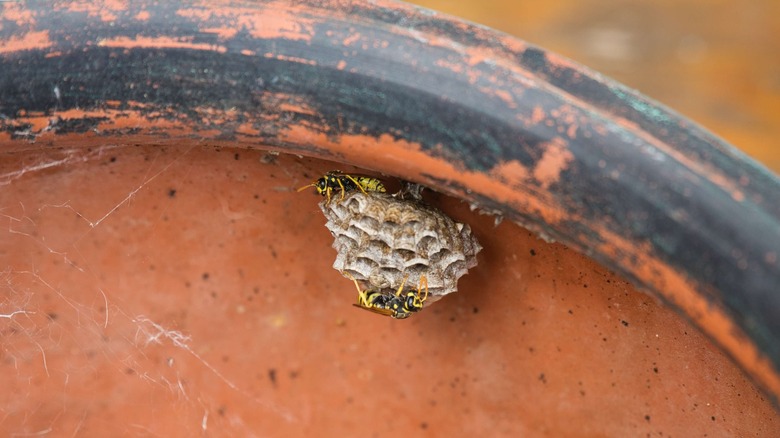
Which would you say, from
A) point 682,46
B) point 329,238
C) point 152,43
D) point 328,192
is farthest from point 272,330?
point 682,46

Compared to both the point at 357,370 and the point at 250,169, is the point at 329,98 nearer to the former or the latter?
the point at 250,169

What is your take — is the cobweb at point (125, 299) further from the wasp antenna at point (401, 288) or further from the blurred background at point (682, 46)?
the blurred background at point (682, 46)

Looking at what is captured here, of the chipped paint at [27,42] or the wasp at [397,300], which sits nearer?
the chipped paint at [27,42]

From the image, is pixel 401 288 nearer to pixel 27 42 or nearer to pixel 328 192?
pixel 328 192

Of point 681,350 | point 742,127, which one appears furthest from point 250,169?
point 742,127

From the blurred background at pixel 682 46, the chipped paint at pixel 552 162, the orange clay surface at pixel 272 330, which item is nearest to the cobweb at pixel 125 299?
the orange clay surface at pixel 272 330

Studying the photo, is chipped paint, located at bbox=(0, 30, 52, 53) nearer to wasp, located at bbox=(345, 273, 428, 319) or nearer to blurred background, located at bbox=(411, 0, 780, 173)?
wasp, located at bbox=(345, 273, 428, 319)

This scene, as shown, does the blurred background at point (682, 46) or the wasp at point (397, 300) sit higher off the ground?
the blurred background at point (682, 46)
